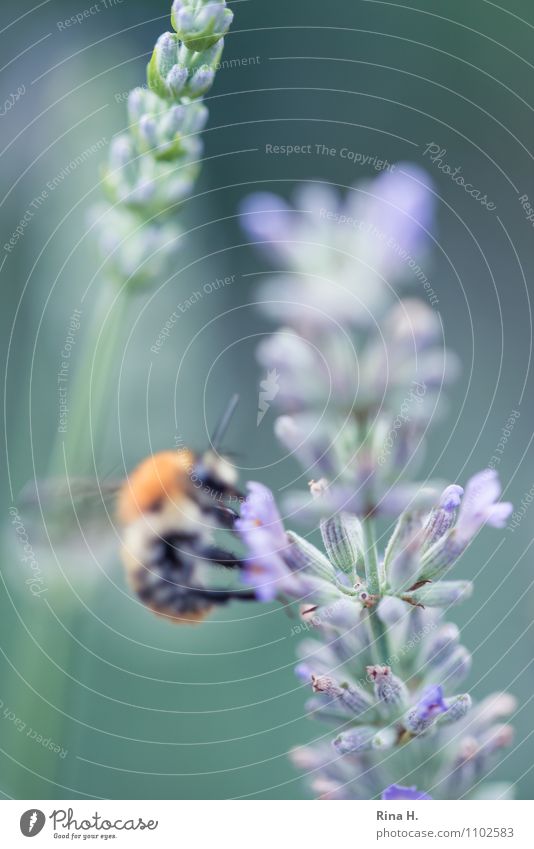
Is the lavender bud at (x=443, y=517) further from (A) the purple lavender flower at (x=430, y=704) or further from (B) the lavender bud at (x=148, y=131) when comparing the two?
(B) the lavender bud at (x=148, y=131)

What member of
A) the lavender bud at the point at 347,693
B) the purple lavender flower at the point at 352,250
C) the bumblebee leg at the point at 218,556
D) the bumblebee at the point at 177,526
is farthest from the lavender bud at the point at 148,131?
the lavender bud at the point at 347,693

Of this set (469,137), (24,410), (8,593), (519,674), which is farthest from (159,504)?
(469,137)

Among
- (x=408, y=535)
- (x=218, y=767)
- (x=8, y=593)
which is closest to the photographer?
(x=408, y=535)

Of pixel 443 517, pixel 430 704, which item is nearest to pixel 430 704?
pixel 430 704

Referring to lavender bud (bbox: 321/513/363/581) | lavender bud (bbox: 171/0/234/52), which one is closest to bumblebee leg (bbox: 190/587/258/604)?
lavender bud (bbox: 321/513/363/581)

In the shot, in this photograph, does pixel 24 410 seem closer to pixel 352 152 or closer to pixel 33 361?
pixel 33 361

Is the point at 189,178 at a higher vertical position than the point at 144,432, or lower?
lower

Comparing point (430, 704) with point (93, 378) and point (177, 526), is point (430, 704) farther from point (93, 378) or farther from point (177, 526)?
point (93, 378)
